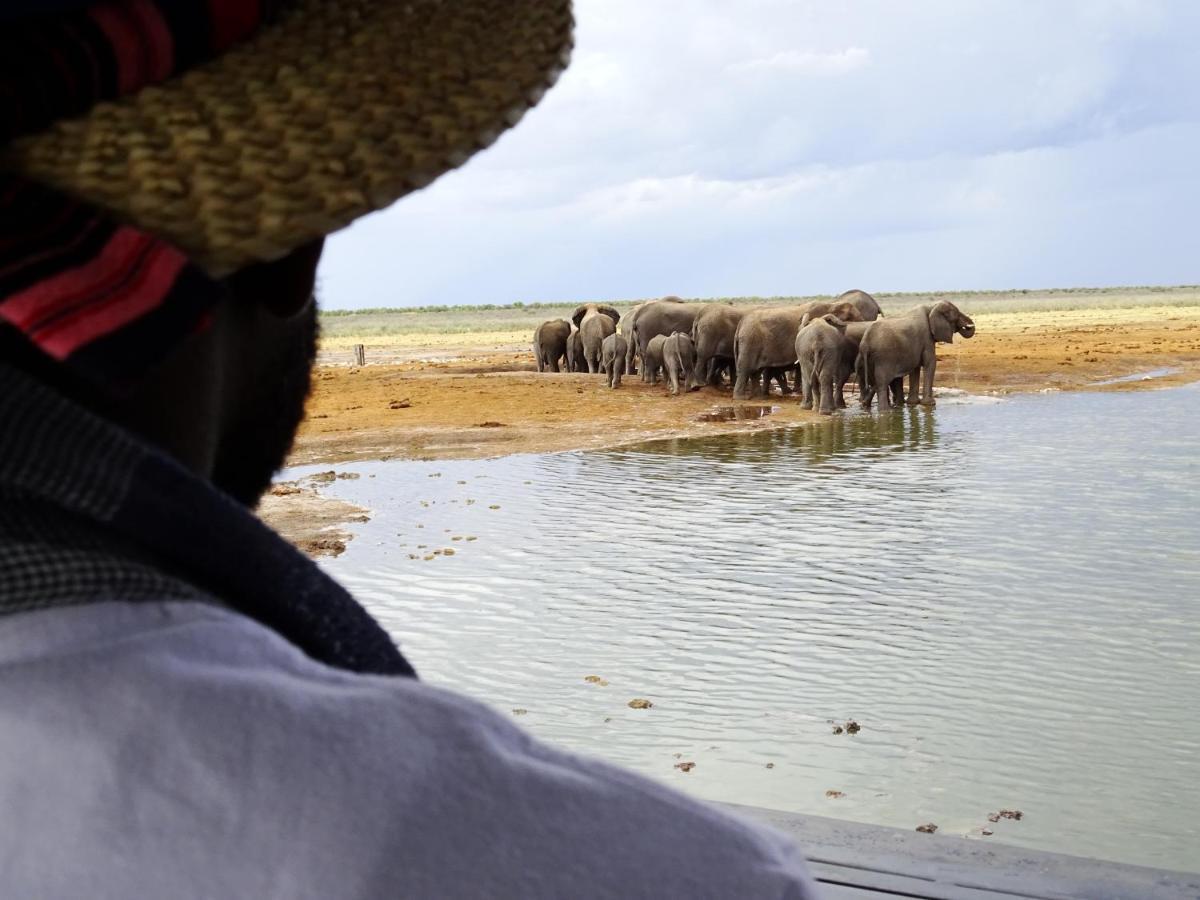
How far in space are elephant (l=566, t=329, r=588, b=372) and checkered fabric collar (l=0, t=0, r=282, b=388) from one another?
85.4 ft

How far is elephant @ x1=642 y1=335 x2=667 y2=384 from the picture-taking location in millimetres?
23172

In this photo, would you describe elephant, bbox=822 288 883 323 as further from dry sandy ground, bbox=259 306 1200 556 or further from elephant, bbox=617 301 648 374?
elephant, bbox=617 301 648 374

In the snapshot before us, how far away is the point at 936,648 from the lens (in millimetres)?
6930

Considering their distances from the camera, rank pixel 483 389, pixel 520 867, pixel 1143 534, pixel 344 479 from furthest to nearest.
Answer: pixel 483 389
pixel 344 479
pixel 1143 534
pixel 520 867

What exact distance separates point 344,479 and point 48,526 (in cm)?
1380

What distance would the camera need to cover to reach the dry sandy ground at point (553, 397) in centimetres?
1675

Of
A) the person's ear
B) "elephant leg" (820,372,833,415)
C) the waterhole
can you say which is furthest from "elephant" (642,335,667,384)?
the person's ear

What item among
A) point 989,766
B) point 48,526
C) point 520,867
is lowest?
point 989,766

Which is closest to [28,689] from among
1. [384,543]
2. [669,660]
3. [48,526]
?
[48,526]

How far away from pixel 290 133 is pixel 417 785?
0.31m

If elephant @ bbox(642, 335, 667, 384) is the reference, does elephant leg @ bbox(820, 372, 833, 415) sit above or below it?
below

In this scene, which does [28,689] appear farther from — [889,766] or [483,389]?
[483,389]

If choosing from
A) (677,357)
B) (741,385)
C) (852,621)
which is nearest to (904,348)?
(741,385)

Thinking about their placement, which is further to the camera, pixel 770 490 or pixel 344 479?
pixel 344 479
